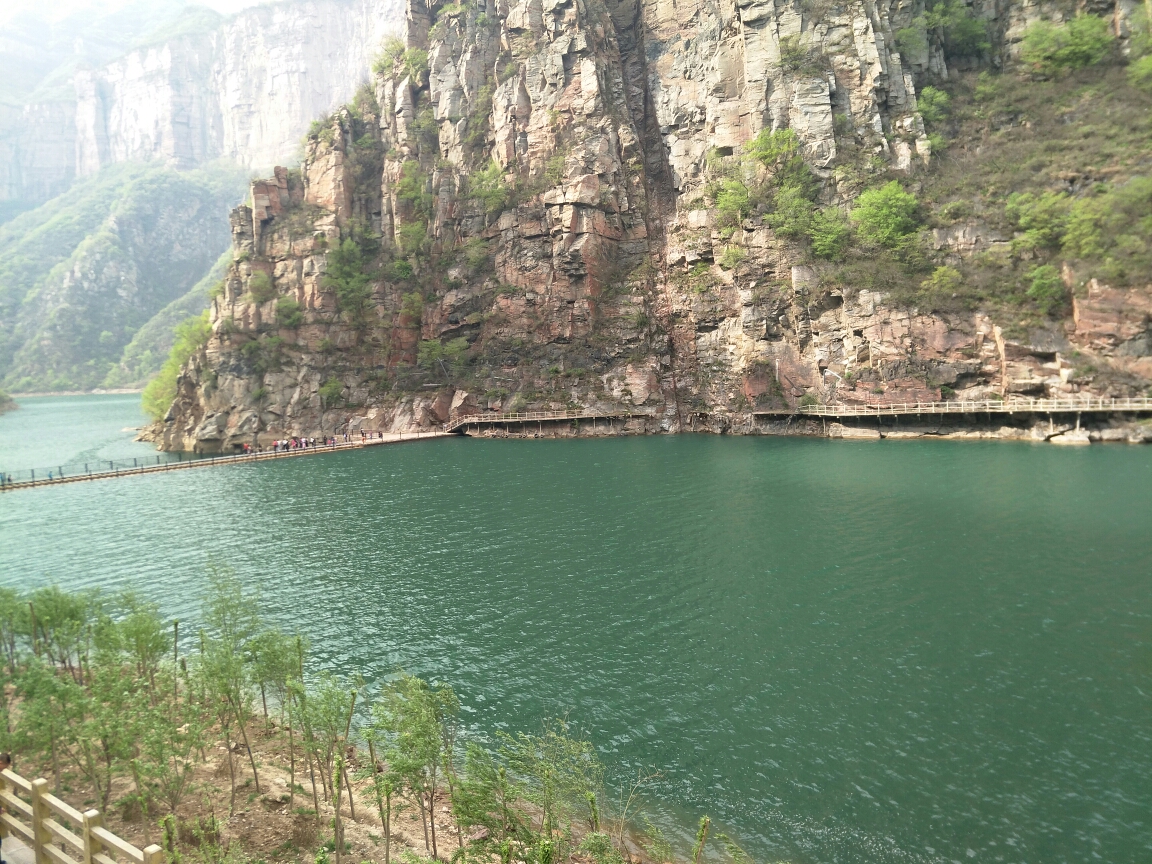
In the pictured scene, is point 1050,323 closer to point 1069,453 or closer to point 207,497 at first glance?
point 1069,453

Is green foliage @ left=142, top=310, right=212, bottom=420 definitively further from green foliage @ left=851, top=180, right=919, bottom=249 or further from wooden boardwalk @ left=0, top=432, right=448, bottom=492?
green foliage @ left=851, top=180, right=919, bottom=249

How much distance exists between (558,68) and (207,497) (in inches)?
3062

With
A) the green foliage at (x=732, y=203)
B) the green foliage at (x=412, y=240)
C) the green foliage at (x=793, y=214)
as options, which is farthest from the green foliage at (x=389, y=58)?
the green foliage at (x=793, y=214)

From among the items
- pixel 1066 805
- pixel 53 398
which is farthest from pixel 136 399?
pixel 1066 805

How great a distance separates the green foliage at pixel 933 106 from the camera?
7519 centimetres

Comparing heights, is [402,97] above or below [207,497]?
above

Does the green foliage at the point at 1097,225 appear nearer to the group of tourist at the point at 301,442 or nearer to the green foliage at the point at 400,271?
the green foliage at the point at 400,271

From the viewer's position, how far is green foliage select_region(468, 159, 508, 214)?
9081 centimetres

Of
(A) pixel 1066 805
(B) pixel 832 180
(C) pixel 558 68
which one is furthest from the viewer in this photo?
(C) pixel 558 68

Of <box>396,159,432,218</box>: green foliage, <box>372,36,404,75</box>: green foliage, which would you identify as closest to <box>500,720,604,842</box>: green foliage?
<box>396,159,432,218</box>: green foliage

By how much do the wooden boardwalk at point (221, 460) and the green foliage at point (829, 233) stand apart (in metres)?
52.6

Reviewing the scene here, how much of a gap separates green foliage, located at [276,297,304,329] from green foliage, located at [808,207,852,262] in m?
69.6

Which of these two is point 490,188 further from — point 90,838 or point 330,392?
point 90,838

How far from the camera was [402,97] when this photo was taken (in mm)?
100062
